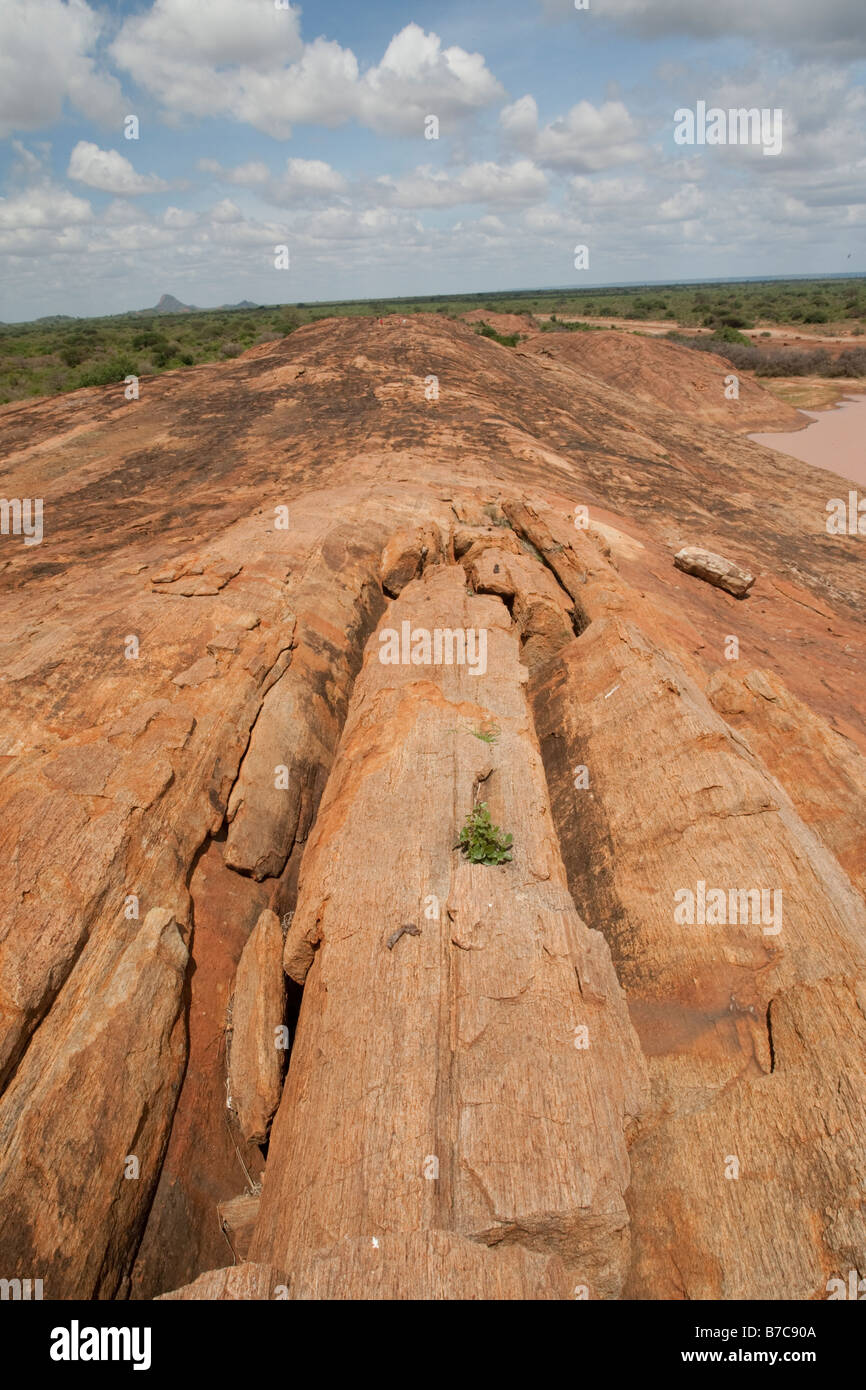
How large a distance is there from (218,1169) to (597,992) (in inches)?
119

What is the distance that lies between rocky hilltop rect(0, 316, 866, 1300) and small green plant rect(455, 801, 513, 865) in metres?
0.04

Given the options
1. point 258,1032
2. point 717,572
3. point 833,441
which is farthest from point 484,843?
point 833,441

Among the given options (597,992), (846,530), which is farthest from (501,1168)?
(846,530)

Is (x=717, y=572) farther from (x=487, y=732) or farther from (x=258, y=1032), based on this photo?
(x=258, y=1032)

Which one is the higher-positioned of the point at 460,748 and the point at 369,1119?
the point at 460,748

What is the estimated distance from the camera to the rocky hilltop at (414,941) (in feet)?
13.1

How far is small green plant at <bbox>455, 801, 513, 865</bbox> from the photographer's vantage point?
18.7 feet

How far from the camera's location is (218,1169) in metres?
4.98

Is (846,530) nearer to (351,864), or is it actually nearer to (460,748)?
(460,748)

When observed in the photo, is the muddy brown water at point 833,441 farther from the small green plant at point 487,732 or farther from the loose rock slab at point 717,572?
the small green plant at point 487,732

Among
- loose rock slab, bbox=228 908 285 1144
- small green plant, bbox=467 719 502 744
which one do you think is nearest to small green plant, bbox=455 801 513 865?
small green plant, bbox=467 719 502 744

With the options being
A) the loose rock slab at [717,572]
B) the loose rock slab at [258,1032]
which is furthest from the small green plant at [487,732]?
the loose rock slab at [717,572]

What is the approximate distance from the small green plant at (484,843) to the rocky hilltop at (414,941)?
43mm

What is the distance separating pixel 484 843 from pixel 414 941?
1.05 metres
